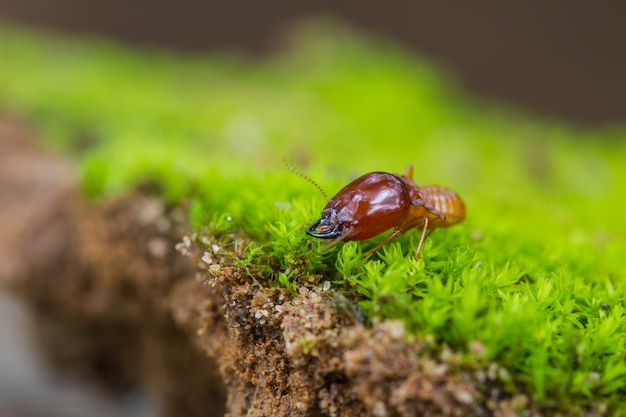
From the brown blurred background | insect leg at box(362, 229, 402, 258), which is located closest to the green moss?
insect leg at box(362, 229, 402, 258)

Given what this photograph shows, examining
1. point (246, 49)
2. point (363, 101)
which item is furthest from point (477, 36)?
point (363, 101)

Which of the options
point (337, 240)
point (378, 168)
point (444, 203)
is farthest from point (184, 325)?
point (378, 168)

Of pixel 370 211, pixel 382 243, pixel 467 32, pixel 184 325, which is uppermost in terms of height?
pixel 370 211

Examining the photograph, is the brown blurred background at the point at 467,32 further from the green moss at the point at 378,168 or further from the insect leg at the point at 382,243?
the insect leg at the point at 382,243

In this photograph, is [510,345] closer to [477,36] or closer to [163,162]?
[163,162]

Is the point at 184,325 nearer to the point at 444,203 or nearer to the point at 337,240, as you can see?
the point at 337,240
